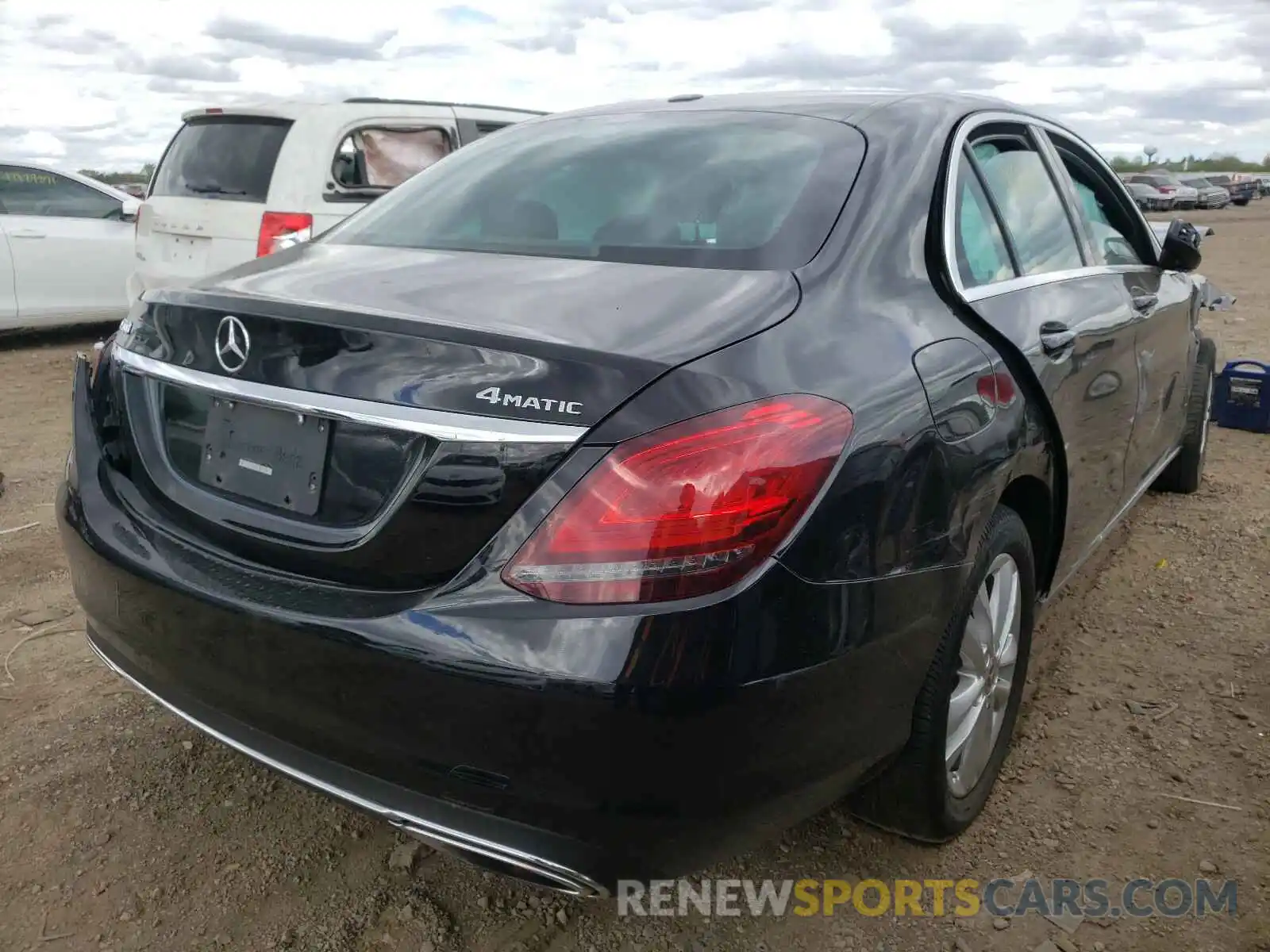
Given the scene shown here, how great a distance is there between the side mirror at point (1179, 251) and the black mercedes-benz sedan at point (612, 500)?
132 cm

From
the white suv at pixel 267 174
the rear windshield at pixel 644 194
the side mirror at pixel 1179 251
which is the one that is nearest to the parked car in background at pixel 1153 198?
the white suv at pixel 267 174

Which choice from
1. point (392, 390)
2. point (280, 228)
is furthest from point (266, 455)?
point (280, 228)

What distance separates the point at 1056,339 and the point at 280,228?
14.6 feet

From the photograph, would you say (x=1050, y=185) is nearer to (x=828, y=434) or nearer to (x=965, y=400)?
(x=965, y=400)

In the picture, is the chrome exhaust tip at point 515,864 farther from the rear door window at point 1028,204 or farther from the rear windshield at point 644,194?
the rear door window at point 1028,204

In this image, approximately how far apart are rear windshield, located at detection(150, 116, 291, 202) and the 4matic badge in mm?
4834

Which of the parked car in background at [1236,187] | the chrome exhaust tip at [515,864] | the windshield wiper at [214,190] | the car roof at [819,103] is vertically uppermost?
the car roof at [819,103]

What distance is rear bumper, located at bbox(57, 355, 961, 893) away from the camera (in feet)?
4.95

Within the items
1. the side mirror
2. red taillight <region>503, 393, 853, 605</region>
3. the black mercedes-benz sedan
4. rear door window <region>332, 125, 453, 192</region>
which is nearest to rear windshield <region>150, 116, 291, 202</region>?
rear door window <region>332, 125, 453, 192</region>

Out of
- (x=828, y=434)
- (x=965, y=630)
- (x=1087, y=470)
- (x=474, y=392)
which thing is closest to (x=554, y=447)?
(x=474, y=392)

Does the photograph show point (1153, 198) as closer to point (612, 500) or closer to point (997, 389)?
point (997, 389)

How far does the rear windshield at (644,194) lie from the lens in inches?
81.5

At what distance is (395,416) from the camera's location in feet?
5.32

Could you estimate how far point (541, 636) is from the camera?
1.52 m
